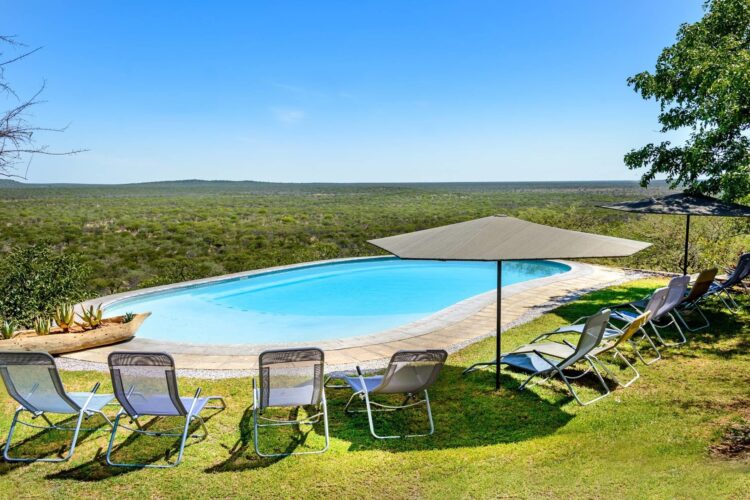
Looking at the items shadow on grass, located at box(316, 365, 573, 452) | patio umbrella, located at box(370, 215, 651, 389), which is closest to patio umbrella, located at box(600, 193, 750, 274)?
patio umbrella, located at box(370, 215, 651, 389)

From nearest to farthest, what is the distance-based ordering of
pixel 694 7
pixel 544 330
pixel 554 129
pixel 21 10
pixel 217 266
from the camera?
pixel 21 10 < pixel 544 330 < pixel 694 7 < pixel 217 266 < pixel 554 129

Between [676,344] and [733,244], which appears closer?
[676,344]

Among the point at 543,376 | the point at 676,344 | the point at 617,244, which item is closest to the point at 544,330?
the point at 676,344

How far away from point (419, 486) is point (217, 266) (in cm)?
1673

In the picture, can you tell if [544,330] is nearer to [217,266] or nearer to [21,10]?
[21,10]

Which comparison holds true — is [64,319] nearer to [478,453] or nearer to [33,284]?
[33,284]

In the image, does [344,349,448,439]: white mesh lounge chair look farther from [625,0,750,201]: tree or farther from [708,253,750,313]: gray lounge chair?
[708,253,750,313]: gray lounge chair

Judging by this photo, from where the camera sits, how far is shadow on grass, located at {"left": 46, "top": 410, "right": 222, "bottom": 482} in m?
3.38

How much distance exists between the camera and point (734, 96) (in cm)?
643

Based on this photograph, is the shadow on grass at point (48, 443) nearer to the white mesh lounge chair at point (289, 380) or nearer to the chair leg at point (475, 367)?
the white mesh lounge chair at point (289, 380)

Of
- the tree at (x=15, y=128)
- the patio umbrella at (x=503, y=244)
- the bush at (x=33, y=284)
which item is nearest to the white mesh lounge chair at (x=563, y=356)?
the patio umbrella at (x=503, y=244)

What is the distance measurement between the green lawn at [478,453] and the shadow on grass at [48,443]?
18 millimetres

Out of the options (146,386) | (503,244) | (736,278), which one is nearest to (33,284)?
(146,386)

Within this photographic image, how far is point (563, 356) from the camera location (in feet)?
16.3
